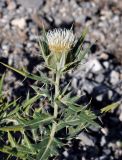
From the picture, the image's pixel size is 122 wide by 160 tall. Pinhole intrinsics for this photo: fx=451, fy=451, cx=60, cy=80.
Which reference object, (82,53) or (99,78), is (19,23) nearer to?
(99,78)

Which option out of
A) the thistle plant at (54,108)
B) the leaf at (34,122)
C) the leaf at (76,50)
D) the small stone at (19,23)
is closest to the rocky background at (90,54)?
the small stone at (19,23)

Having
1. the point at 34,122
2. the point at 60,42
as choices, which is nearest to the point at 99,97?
the point at 34,122

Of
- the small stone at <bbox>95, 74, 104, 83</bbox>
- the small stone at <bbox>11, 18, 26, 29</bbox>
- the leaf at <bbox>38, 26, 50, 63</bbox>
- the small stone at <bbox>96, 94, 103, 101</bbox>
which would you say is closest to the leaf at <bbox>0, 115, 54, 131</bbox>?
the leaf at <bbox>38, 26, 50, 63</bbox>

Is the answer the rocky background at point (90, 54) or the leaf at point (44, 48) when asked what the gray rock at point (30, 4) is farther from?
the leaf at point (44, 48)

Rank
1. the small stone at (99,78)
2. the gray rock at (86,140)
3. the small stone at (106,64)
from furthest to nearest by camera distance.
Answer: the small stone at (106,64) < the small stone at (99,78) < the gray rock at (86,140)

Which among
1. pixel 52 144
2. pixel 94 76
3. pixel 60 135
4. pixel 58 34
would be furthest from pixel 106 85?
pixel 58 34

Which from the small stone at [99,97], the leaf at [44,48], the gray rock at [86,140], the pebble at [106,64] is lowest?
the gray rock at [86,140]
